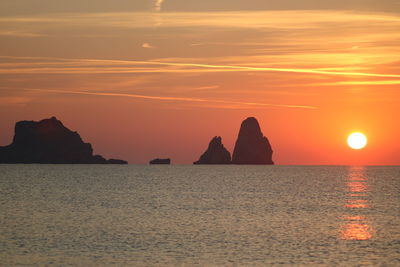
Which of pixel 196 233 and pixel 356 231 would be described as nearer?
pixel 196 233

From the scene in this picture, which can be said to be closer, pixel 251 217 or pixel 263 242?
pixel 263 242

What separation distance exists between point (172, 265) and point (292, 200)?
72.9 metres

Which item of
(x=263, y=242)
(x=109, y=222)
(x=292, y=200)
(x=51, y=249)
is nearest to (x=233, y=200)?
(x=292, y=200)

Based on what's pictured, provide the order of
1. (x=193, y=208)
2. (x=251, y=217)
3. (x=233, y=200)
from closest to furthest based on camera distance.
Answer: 1. (x=251, y=217)
2. (x=193, y=208)
3. (x=233, y=200)

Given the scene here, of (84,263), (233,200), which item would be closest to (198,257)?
(84,263)

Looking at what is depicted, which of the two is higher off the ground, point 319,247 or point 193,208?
point 193,208

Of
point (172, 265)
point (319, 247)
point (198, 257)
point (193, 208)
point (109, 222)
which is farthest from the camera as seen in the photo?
point (193, 208)

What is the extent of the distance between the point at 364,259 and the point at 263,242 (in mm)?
11150

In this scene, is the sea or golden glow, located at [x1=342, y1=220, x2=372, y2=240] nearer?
the sea

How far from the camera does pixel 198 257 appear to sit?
56.3 meters

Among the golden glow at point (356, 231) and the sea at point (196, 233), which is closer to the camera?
the sea at point (196, 233)

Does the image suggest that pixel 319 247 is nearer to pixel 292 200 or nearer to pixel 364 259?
pixel 364 259

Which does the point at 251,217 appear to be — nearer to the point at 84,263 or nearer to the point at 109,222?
the point at 109,222

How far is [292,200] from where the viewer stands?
124m
